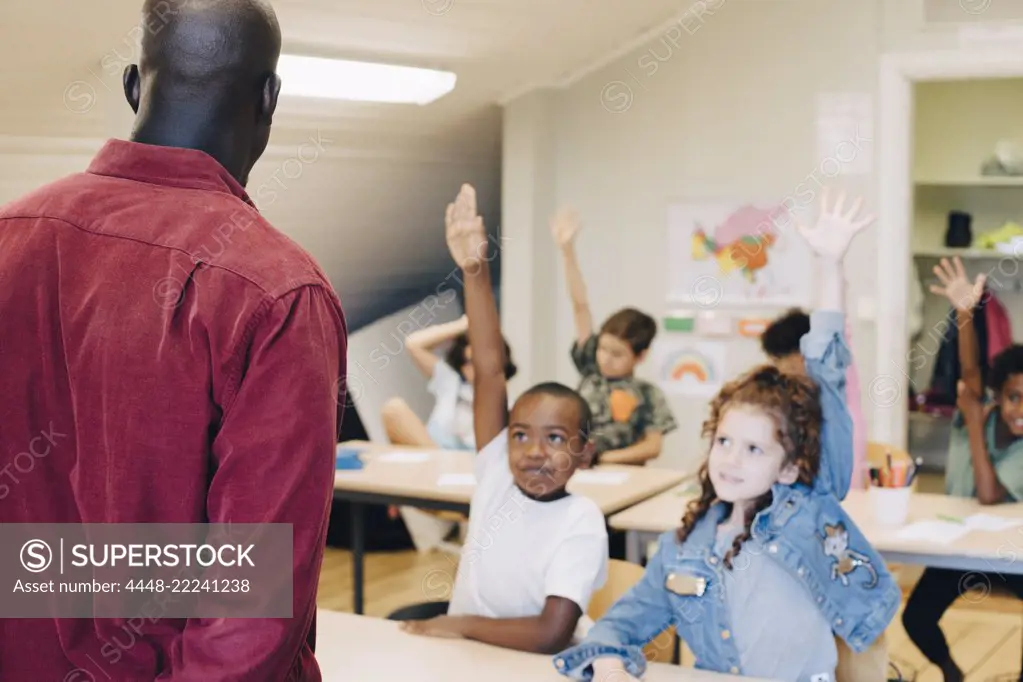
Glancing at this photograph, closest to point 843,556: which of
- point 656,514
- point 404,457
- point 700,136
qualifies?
point 656,514

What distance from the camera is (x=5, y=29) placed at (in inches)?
123

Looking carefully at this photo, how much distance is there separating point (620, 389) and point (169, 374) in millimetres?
3445

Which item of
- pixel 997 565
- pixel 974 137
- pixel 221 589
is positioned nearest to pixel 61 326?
pixel 221 589

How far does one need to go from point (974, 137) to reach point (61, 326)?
5.65m

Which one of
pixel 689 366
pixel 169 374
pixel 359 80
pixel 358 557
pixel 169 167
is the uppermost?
pixel 359 80

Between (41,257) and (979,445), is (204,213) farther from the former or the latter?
(979,445)

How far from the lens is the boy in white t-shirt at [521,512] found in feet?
7.44

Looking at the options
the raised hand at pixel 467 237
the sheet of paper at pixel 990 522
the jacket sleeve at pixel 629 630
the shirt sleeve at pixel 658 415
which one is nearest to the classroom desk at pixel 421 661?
the jacket sleeve at pixel 629 630

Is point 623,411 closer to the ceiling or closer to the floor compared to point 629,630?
closer to the ceiling

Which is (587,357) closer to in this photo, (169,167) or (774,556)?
(774,556)

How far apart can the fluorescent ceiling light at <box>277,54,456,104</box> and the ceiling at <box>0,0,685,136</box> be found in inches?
1.9

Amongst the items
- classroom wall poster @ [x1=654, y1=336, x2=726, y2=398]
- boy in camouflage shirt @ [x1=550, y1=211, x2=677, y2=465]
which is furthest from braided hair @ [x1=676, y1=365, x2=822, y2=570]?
classroom wall poster @ [x1=654, y1=336, x2=726, y2=398]

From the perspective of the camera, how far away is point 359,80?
4.32 metres

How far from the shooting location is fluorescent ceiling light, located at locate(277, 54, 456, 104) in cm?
406
